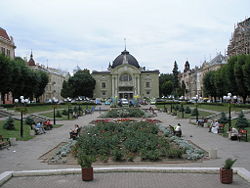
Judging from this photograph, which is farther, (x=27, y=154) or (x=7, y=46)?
(x=7, y=46)

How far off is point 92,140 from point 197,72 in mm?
109438

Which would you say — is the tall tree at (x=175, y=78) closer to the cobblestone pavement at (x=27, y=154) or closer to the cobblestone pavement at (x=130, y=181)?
the cobblestone pavement at (x=27, y=154)

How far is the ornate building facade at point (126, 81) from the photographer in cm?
10925

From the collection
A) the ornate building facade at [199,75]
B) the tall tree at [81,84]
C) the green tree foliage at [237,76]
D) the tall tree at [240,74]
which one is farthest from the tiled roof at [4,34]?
the ornate building facade at [199,75]

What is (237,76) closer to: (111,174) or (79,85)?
(111,174)

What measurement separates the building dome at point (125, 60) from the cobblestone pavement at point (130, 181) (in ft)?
328

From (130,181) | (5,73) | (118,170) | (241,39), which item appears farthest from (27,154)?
(241,39)

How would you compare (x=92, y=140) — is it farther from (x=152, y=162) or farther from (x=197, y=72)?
(x=197, y=72)

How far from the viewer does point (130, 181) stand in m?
10.9

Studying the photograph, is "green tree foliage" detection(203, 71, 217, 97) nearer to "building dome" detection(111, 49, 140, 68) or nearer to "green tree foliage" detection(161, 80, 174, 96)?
"building dome" detection(111, 49, 140, 68)

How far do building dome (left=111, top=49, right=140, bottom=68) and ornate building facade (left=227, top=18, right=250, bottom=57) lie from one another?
3656 centimetres

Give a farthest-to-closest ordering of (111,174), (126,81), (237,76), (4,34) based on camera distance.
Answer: (126,81) → (4,34) → (237,76) → (111,174)

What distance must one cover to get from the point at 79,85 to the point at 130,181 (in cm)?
9133

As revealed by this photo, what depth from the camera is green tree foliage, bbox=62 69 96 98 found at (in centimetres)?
9751
